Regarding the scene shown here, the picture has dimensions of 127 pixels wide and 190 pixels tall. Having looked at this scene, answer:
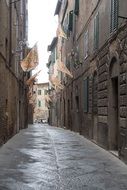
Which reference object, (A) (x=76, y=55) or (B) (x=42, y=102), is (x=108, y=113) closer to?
(A) (x=76, y=55)

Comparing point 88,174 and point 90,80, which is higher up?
point 90,80

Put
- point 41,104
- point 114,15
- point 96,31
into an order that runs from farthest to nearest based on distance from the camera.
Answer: point 41,104
point 96,31
point 114,15

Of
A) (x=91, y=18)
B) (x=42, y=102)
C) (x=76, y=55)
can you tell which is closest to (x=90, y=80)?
(x=91, y=18)

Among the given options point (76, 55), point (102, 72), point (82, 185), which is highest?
point (76, 55)

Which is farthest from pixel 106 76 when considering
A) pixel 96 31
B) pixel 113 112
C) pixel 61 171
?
pixel 61 171

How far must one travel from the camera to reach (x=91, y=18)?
24.0 metres

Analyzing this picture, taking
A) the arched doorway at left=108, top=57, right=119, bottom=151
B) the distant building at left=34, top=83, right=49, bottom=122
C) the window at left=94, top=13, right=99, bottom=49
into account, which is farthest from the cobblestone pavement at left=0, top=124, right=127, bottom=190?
the distant building at left=34, top=83, right=49, bottom=122

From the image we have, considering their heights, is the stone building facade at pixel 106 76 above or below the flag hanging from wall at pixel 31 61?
below

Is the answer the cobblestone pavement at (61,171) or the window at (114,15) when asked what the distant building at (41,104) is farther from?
the cobblestone pavement at (61,171)

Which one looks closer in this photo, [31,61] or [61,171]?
[61,171]

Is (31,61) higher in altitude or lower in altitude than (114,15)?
higher

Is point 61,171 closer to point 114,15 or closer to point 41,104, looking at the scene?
point 114,15

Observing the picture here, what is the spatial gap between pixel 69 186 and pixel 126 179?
5.18 ft

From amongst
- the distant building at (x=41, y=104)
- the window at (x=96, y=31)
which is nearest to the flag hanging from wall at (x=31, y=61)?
the window at (x=96, y=31)
